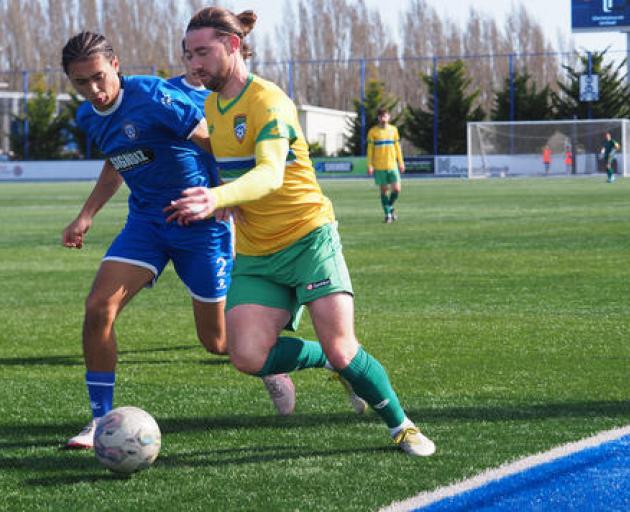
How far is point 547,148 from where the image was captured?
173 feet

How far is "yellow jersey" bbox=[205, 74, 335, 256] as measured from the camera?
5.21m

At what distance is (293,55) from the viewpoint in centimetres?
8875

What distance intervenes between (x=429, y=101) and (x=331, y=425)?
2230 inches

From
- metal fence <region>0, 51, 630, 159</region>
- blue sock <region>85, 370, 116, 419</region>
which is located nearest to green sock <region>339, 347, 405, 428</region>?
blue sock <region>85, 370, 116, 419</region>

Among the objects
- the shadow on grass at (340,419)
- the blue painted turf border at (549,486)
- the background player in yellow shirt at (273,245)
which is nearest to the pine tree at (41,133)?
the shadow on grass at (340,419)

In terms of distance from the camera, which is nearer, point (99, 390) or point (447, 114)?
point (99, 390)

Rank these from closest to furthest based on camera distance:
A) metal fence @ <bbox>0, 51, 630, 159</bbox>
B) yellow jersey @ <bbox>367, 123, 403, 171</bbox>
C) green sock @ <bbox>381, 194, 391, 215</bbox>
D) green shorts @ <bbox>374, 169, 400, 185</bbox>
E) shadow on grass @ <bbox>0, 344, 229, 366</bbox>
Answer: shadow on grass @ <bbox>0, 344, 229, 366</bbox>
green sock @ <bbox>381, 194, 391, 215</bbox>
green shorts @ <bbox>374, 169, 400, 185</bbox>
yellow jersey @ <bbox>367, 123, 403, 171</bbox>
metal fence @ <bbox>0, 51, 630, 159</bbox>

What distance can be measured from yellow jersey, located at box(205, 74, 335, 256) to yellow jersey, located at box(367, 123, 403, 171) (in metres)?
18.9

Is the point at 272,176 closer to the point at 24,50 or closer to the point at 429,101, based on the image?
the point at 429,101

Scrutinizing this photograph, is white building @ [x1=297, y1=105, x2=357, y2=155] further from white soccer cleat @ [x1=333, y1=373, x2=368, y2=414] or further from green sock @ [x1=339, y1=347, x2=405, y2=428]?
green sock @ [x1=339, y1=347, x2=405, y2=428]

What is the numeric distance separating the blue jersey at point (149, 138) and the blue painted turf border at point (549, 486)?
229 cm

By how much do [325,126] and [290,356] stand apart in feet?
219

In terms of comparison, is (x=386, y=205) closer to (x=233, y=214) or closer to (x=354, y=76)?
(x=233, y=214)

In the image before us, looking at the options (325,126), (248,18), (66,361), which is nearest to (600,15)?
(325,126)
